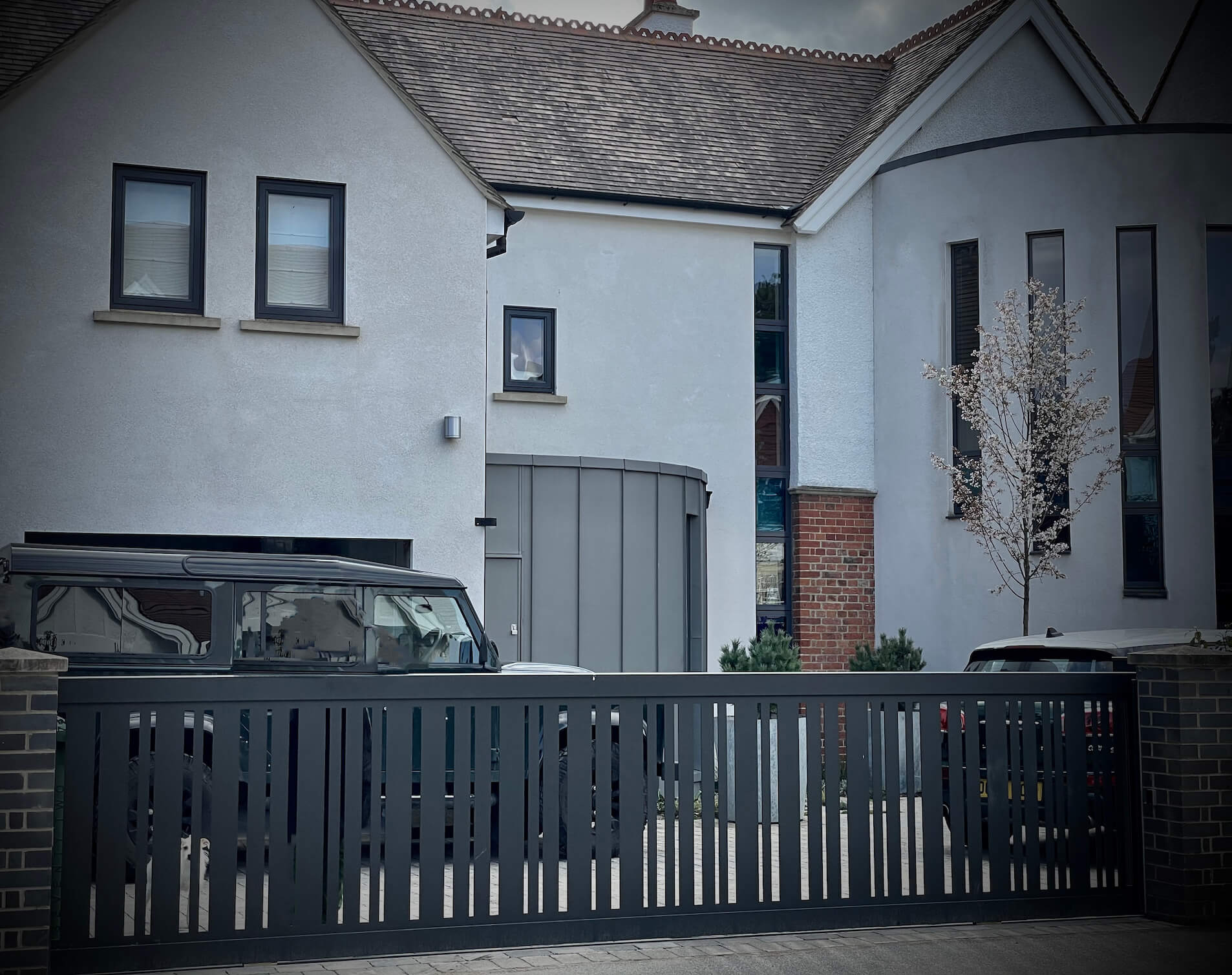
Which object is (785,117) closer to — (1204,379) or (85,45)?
(1204,379)

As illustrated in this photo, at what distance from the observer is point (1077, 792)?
7336 millimetres

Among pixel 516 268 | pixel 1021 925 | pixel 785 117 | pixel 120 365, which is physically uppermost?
pixel 785 117

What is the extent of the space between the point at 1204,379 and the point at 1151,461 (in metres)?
1.12

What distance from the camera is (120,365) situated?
1149 cm

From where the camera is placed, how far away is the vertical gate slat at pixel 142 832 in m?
5.92

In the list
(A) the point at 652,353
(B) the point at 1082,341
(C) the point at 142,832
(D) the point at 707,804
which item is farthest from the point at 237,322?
(B) the point at 1082,341

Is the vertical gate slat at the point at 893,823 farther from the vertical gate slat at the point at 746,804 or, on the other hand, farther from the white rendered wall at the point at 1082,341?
the white rendered wall at the point at 1082,341

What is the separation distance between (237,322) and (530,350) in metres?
5.19

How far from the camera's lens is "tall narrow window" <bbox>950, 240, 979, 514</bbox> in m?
16.7

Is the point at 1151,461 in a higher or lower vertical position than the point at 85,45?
lower

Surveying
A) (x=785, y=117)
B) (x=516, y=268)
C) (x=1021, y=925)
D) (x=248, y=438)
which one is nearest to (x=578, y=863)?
(x=1021, y=925)

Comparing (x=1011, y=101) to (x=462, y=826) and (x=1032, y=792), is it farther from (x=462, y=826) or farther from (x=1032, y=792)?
(x=462, y=826)

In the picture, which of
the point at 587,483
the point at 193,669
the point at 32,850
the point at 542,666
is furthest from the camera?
the point at 587,483

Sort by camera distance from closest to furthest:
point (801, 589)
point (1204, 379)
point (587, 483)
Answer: point (587, 483), point (1204, 379), point (801, 589)
